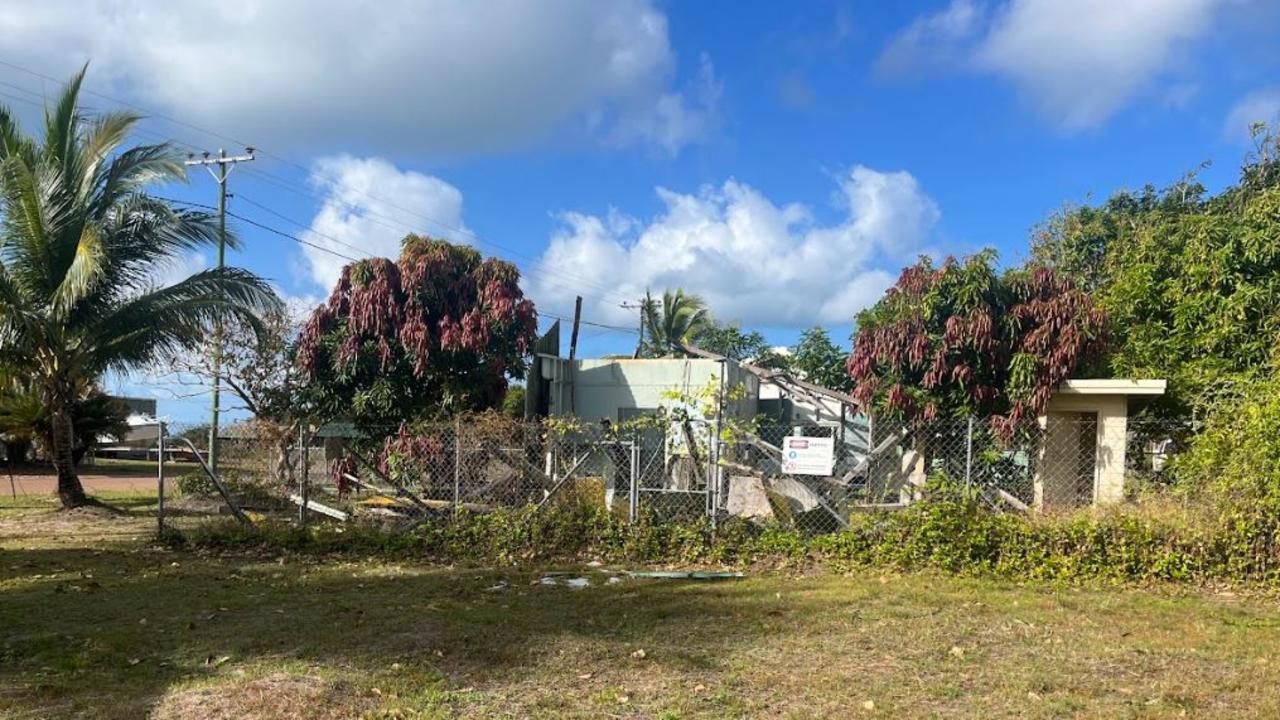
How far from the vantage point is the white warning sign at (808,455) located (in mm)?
9281

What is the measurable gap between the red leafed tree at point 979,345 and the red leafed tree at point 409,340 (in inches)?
281

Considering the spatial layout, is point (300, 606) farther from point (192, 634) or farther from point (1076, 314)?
point (1076, 314)

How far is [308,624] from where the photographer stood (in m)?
6.74

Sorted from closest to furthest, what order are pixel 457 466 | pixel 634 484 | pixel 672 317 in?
1. pixel 634 484
2. pixel 457 466
3. pixel 672 317

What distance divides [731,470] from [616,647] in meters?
3.97

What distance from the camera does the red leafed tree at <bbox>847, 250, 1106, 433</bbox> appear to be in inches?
414

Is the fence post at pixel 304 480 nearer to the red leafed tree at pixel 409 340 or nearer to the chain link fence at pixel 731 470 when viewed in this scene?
the chain link fence at pixel 731 470

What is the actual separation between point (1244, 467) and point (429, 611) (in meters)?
6.92

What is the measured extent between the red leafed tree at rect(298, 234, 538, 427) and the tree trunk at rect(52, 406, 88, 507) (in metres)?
3.59

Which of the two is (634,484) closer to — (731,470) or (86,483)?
(731,470)

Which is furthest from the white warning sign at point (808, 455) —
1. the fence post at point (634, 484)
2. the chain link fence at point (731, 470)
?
the fence post at point (634, 484)

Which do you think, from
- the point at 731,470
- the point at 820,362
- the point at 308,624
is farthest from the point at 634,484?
the point at 820,362

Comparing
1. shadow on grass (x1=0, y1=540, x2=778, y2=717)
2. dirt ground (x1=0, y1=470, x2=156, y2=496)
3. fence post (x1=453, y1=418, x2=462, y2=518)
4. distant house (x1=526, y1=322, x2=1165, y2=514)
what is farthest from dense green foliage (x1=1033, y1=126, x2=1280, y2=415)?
dirt ground (x1=0, y1=470, x2=156, y2=496)

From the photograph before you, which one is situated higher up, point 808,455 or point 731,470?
point 808,455
